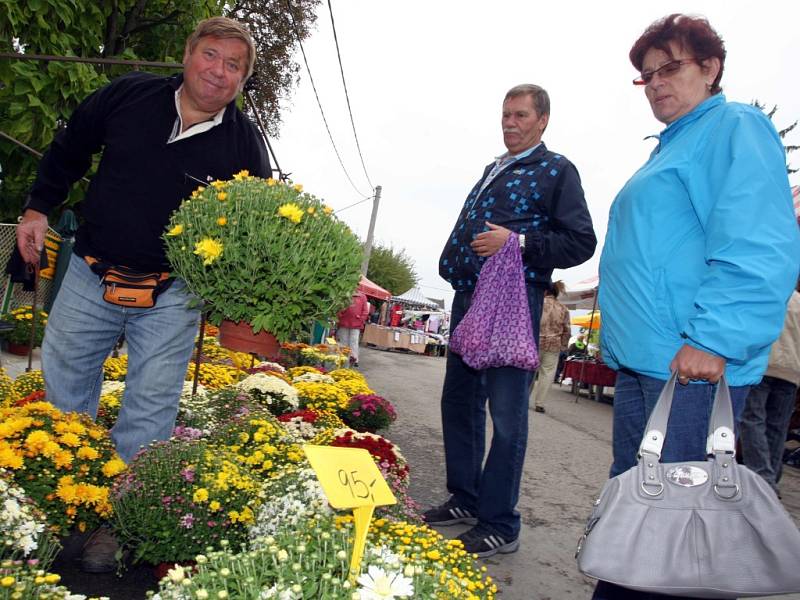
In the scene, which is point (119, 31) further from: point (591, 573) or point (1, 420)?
point (591, 573)

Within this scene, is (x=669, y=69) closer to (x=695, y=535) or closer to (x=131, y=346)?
(x=695, y=535)

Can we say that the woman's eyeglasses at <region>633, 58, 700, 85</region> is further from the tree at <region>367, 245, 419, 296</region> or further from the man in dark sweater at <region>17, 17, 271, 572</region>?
the tree at <region>367, 245, 419, 296</region>

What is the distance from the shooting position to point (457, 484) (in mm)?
3705

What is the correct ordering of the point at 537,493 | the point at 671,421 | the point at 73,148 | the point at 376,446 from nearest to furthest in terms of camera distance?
the point at 671,421, the point at 73,148, the point at 376,446, the point at 537,493

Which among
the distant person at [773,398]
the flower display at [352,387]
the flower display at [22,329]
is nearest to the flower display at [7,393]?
the flower display at [352,387]

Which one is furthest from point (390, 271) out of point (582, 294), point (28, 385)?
point (28, 385)

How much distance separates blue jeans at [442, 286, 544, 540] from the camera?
3.26m

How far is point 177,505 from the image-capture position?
8.34ft

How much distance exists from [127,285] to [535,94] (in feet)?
7.29

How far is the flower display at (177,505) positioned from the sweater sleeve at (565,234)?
1734mm

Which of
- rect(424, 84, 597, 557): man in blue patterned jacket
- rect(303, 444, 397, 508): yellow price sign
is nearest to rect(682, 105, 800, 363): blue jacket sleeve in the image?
rect(303, 444, 397, 508): yellow price sign

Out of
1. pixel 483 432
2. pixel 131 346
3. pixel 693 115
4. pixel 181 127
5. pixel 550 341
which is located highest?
pixel 693 115

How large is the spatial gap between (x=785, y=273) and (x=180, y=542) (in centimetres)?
223

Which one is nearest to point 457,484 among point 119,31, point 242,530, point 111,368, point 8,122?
point 242,530
